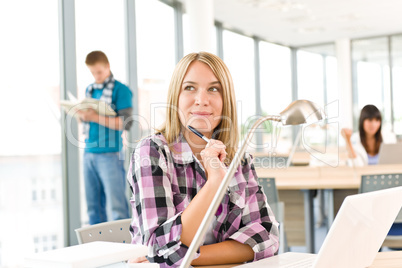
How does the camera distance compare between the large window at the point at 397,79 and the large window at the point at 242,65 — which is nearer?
the large window at the point at 242,65

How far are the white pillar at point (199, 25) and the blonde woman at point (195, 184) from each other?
4258mm

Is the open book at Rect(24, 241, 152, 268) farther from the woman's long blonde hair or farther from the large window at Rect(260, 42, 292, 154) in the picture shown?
the large window at Rect(260, 42, 292, 154)

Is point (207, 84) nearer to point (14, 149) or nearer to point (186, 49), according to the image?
point (14, 149)

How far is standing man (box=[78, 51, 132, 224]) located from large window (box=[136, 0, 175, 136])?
1.22 m

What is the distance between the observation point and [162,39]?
6.05 m

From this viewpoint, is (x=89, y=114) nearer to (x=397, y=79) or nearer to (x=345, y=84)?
(x=345, y=84)

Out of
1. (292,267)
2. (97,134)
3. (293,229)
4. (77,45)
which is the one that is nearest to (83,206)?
(97,134)

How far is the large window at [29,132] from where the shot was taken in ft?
11.9

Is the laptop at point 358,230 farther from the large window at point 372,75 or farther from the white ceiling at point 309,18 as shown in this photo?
the large window at point 372,75

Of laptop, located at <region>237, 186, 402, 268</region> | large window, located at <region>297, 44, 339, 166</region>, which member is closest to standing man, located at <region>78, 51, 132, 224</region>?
laptop, located at <region>237, 186, 402, 268</region>

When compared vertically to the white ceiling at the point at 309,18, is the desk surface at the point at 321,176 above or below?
below

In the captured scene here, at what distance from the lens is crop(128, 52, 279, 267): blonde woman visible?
1370 mm

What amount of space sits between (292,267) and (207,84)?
2.18 ft

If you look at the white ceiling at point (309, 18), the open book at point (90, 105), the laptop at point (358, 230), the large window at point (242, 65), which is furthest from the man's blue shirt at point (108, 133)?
the large window at point (242, 65)
